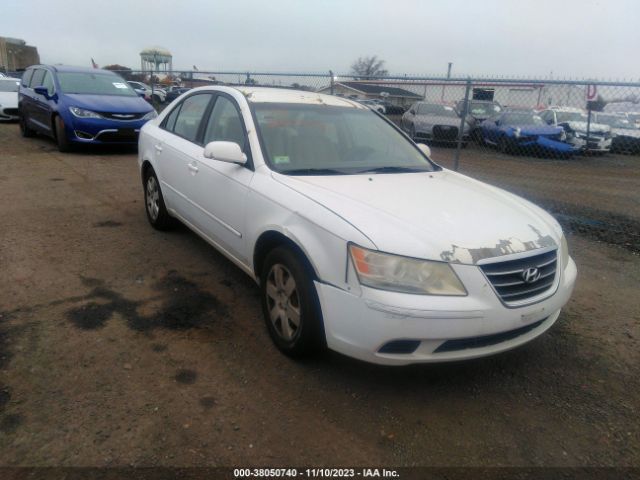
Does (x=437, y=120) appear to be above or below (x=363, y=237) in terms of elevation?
above

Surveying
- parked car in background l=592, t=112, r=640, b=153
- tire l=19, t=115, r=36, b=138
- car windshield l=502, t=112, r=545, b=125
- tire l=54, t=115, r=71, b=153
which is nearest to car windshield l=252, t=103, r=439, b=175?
tire l=54, t=115, r=71, b=153

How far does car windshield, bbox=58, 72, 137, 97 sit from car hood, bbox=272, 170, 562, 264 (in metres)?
8.49

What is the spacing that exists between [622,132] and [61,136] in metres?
14.7

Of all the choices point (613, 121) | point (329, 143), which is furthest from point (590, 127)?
point (329, 143)

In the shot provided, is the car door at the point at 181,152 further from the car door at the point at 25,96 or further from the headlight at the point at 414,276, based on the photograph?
the car door at the point at 25,96

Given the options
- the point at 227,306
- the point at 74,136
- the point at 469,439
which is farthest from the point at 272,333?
the point at 74,136

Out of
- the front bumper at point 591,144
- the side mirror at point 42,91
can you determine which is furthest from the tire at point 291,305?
the front bumper at point 591,144

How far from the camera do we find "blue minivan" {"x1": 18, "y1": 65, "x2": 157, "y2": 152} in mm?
9438

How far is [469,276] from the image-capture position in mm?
2459

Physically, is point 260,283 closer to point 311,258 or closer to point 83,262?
point 311,258

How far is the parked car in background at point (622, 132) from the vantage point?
1412 cm

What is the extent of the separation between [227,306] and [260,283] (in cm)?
59

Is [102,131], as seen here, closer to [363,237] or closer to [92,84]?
[92,84]

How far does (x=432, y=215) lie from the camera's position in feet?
9.14
